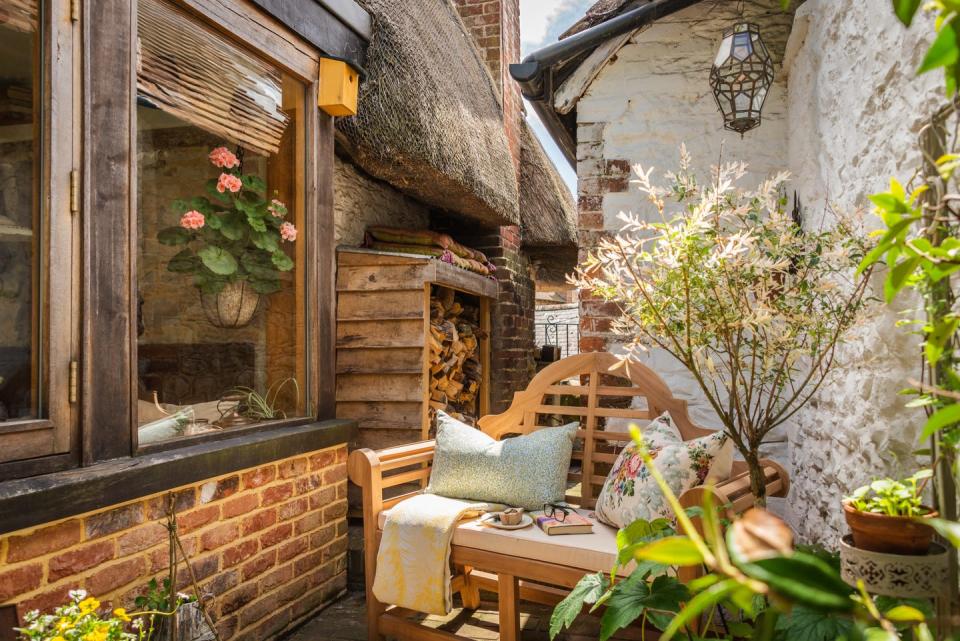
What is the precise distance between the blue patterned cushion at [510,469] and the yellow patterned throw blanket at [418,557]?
0.42ft

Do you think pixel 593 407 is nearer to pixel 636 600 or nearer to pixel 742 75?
pixel 636 600

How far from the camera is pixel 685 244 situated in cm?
156

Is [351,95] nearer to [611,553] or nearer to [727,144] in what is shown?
[727,144]

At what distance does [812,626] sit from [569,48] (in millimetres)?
2787

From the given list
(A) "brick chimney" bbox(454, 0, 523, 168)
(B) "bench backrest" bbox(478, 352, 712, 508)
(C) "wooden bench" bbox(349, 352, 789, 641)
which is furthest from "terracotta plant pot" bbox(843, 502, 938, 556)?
(A) "brick chimney" bbox(454, 0, 523, 168)

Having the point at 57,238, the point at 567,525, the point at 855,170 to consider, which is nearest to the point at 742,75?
the point at 855,170

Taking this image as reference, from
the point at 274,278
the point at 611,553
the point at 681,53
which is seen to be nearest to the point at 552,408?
the point at 611,553

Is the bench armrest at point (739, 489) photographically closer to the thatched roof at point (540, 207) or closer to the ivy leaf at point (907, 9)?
the ivy leaf at point (907, 9)

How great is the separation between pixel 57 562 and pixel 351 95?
2.19 meters

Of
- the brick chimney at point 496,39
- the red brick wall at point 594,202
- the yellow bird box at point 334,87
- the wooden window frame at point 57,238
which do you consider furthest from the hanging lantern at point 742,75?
the brick chimney at point 496,39

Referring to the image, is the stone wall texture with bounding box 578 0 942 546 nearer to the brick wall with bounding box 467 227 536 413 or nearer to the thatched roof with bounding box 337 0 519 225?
the thatched roof with bounding box 337 0 519 225

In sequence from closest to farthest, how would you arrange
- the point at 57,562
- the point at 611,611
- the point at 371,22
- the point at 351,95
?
the point at 611,611, the point at 57,562, the point at 351,95, the point at 371,22

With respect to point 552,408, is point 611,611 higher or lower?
lower

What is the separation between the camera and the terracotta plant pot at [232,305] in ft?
8.11
